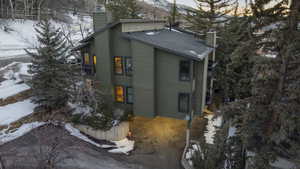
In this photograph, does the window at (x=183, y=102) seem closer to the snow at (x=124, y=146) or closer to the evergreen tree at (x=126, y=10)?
the snow at (x=124, y=146)

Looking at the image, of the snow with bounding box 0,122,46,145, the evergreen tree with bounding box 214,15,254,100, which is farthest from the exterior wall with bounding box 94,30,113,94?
the evergreen tree with bounding box 214,15,254,100

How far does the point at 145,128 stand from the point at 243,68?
32.0ft

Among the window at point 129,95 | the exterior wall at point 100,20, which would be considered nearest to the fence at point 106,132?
the window at point 129,95

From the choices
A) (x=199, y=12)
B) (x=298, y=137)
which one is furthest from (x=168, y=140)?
(x=199, y=12)

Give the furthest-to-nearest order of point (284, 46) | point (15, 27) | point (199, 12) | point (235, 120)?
point (15, 27) < point (199, 12) < point (235, 120) < point (284, 46)

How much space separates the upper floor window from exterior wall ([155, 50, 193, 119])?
85.9 inches

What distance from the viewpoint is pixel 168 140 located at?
45.5 ft

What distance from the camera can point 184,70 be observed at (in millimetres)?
13125

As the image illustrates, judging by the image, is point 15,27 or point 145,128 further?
point 15,27

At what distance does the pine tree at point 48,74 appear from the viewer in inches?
532

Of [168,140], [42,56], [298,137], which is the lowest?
[168,140]

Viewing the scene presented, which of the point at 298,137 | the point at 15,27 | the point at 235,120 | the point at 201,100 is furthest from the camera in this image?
the point at 15,27

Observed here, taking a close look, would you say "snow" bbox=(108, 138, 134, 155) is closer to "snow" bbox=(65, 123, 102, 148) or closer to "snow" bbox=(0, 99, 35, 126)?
"snow" bbox=(65, 123, 102, 148)

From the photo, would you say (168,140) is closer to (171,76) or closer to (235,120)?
(171,76)
